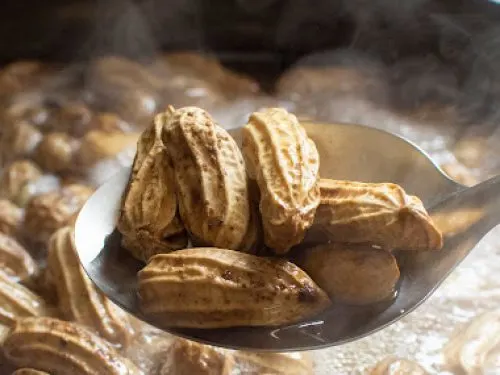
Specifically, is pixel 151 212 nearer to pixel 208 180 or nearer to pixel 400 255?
pixel 208 180

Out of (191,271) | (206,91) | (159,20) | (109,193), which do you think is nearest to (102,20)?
(159,20)

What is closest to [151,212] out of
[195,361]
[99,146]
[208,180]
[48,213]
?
[208,180]

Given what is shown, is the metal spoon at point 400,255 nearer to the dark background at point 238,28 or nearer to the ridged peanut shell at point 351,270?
the ridged peanut shell at point 351,270

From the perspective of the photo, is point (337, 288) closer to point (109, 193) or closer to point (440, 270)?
point (440, 270)

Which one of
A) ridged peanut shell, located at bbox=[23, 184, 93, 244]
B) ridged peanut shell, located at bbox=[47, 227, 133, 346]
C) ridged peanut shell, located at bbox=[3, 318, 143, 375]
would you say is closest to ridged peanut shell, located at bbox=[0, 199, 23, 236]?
ridged peanut shell, located at bbox=[23, 184, 93, 244]

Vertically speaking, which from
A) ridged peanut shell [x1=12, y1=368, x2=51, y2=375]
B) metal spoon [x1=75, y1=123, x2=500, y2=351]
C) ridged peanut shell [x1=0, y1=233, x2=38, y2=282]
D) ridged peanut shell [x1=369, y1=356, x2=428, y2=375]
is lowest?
ridged peanut shell [x1=0, y1=233, x2=38, y2=282]

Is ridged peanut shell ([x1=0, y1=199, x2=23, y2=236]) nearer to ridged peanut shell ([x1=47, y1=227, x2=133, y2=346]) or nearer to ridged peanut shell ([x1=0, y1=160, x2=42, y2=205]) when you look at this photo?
ridged peanut shell ([x1=0, y1=160, x2=42, y2=205])
